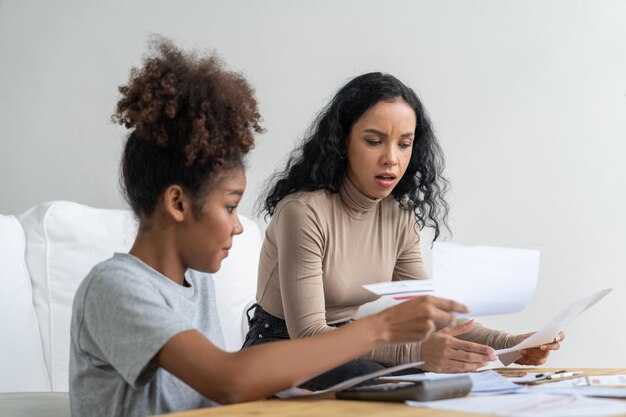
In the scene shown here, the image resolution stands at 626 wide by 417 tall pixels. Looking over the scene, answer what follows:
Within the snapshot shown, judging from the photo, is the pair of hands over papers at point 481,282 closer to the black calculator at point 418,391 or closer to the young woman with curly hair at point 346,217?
the black calculator at point 418,391

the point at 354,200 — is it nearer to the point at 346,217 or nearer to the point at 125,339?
the point at 346,217

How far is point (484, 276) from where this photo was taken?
137cm

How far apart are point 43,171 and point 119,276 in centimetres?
166

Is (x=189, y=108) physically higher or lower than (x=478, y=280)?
higher

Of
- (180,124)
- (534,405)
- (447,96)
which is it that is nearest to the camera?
(534,405)

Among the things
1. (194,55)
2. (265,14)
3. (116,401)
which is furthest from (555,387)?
(265,14)

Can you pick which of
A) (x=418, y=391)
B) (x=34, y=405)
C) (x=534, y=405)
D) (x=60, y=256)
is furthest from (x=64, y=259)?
(x=534, y=405)

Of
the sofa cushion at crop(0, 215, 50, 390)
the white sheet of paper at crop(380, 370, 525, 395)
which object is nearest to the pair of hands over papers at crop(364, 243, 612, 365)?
the white sheet of paper at crop(380, 370, 525, 395)

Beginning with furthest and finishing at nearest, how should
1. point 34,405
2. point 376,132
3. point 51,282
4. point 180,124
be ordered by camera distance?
1. point 51,282
2. point 376,132
3. point 34,405
4. point 180,124

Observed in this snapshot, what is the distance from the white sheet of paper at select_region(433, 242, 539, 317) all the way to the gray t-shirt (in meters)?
0.39

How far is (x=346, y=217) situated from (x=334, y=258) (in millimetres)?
104

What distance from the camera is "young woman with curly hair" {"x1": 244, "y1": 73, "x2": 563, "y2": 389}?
71.9 inches

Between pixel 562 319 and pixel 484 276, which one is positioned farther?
pixel 562 319

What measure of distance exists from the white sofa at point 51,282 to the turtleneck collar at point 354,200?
67cm
